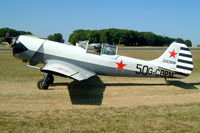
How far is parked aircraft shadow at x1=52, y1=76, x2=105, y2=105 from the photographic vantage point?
8.44 m

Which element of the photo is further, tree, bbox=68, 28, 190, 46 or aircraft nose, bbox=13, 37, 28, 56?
tree, bbox=68, 28, 190, 46

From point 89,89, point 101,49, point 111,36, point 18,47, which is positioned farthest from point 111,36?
point 89,89

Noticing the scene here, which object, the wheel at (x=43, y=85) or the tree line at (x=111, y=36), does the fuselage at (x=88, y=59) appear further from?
the tree line at (x=111, y=36)

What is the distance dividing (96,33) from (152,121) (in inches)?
4382

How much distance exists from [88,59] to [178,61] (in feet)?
13.3

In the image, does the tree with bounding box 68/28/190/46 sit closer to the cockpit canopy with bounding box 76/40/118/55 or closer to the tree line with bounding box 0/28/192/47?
the tree line with bounding box 0/28/192/47

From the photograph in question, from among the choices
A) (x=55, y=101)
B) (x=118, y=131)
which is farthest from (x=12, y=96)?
(x=118, y=131)

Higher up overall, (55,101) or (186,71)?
(186,71)

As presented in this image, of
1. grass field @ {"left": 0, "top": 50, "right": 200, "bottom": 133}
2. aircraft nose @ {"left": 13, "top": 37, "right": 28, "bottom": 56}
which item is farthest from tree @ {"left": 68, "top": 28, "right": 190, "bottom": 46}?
grass field @ {"left": 0, "top": 50, "right": 200, "bottom": 133}

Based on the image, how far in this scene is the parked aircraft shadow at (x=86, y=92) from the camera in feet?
27.7

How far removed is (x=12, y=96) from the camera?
8.86 m

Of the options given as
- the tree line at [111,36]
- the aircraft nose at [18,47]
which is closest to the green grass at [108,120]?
the aircraft nose at [18,47]

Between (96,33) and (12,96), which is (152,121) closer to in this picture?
(12,96)

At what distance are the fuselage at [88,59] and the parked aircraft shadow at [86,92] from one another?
0.83m
